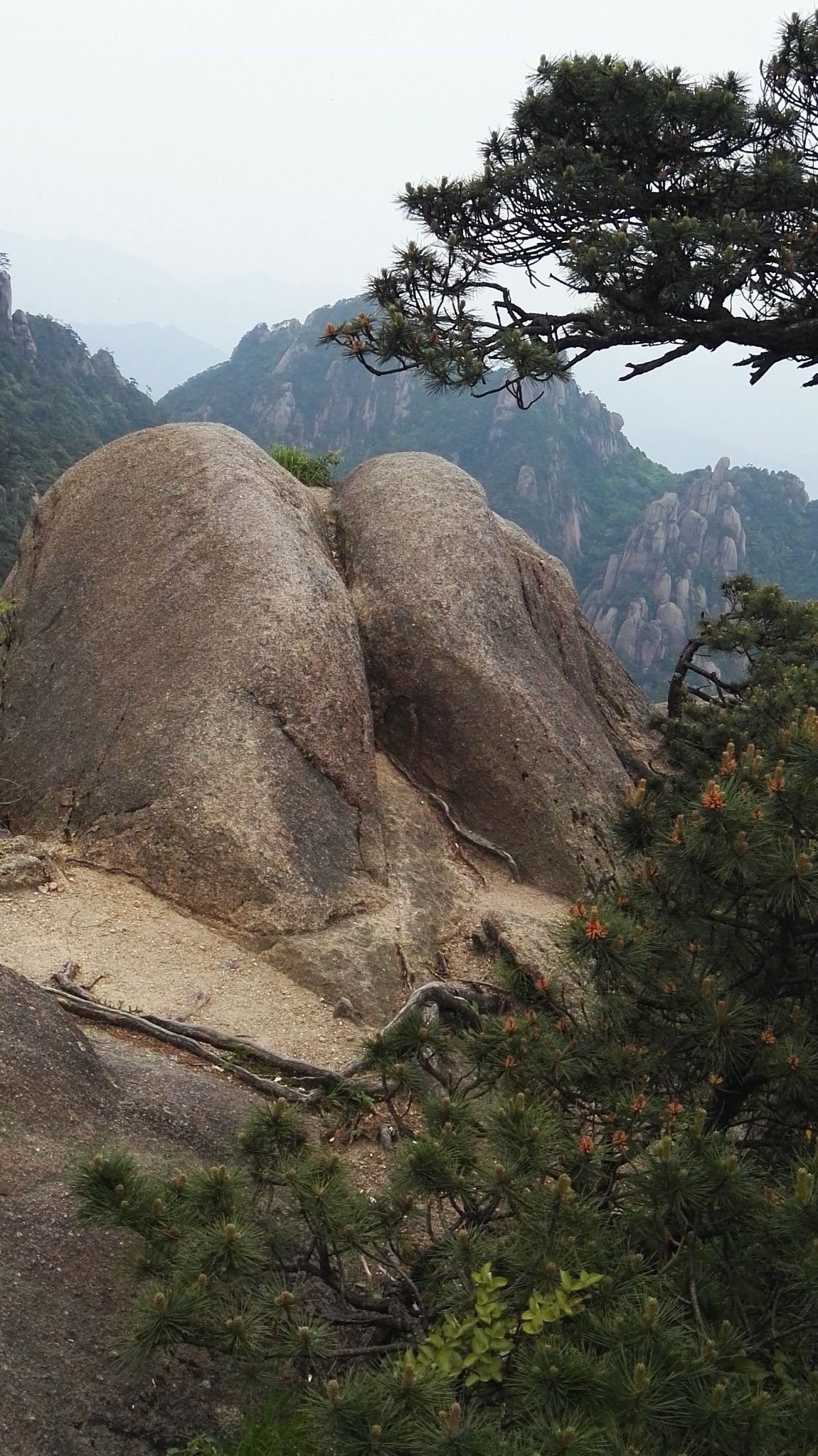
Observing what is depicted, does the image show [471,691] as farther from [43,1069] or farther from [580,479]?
[580,479]

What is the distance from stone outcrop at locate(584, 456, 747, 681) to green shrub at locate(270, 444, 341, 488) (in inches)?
1999

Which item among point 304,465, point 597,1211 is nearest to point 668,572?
point 304,465

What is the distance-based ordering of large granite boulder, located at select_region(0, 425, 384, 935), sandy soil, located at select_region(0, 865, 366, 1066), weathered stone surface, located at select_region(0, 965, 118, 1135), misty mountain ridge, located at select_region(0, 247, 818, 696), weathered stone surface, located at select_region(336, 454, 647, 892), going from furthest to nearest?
misty mountain ridge, located at select_region(0, 247, 818, 696)
weathered stone surface, located at select_region(336, 454, 647, 892)
large granite boulder, located at select_region(0, 425, 384, 935)
sandy soil, located at select_region(0, 865, 366, 1066)
weathered stone surface, located at select_region(0, 965, 118, 1135)

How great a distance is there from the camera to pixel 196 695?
9.06 m

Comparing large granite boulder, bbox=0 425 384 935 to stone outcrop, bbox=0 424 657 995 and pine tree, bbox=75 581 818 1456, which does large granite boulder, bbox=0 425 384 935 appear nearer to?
stone outcrop, bbox=0 424 657 995

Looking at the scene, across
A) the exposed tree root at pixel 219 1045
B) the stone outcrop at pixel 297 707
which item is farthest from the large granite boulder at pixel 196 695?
the exposed tree root at pixel 219 1045

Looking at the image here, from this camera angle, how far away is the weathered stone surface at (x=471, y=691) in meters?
10.7

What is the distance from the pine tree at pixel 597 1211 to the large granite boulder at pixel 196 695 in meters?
4.22

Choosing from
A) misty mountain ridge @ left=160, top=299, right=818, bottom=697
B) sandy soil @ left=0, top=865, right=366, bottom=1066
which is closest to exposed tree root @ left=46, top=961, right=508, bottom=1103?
sandy soil @ left=0, top=865, right=366, bottom=1066

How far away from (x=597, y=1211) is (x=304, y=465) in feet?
35.8

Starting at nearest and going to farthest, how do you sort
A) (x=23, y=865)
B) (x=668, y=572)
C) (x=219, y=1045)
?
(x=219, y=1045) < (x=23, y=865) < (x=668, y=572)

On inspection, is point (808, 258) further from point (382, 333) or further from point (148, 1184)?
point (148, 1184)

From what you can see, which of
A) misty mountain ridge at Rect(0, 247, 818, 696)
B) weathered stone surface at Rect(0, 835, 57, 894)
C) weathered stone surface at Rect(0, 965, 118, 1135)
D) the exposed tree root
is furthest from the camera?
misty mountain ridge at Rect(0, 247, 818, 696)

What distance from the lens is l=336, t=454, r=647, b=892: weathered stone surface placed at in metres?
10.7
